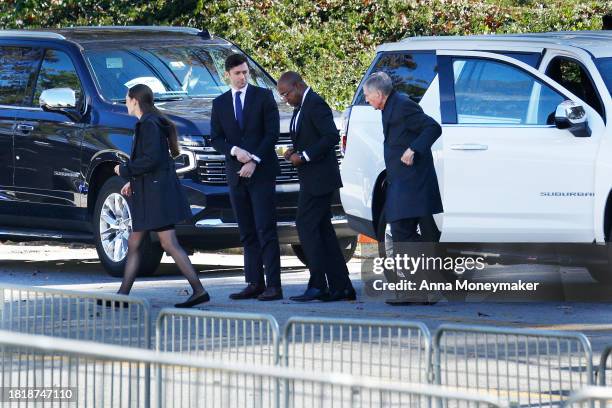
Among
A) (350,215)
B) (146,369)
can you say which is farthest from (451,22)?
(146,369)

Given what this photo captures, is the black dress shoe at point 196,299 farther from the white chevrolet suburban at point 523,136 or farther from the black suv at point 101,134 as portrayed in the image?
the black suv at point 101,134

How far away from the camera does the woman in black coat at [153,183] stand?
10.8 meters

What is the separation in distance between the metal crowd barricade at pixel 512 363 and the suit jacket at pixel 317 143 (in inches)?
154

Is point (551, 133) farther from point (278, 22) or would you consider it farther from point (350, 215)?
point (278, 22)

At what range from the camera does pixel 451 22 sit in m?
23.6

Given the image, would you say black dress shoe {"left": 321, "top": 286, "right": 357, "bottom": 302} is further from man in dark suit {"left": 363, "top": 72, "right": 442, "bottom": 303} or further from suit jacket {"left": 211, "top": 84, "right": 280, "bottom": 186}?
suit jacket {"left": 211, "top": 84, "right": 280, "bottom": 186}

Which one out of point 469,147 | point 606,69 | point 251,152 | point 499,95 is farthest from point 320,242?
point 606,69

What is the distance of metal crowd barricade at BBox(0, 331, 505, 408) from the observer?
385 centimetres

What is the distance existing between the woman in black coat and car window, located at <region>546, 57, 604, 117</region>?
115 inches

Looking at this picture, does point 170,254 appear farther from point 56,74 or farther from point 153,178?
point 56,74

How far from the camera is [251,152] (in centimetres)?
1138

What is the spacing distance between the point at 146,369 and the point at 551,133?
6.02m

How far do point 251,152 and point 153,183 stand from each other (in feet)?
2.90
